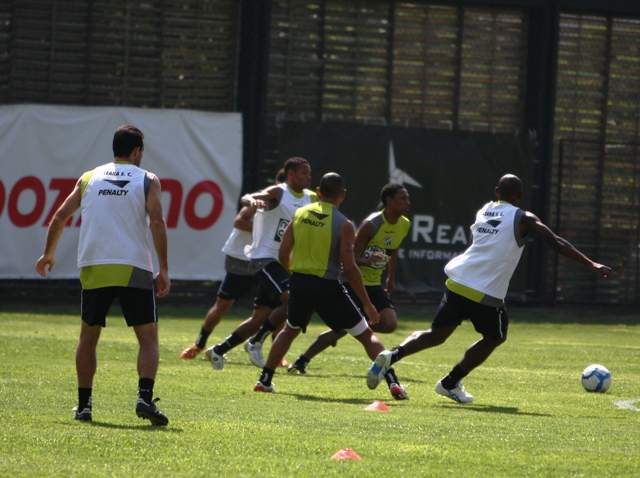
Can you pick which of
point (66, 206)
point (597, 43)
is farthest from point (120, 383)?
point (597, 43)

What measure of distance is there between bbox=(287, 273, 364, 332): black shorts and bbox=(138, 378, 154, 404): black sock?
2.46m

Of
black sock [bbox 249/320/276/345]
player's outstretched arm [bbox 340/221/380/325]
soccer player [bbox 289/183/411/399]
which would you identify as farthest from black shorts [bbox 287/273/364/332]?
black sock [bbox 249/320/276/345]

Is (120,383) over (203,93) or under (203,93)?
under

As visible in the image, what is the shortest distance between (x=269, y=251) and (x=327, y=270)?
283cm

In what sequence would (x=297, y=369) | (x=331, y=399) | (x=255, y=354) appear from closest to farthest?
1. (x=331, y=399)
2. (x=297, y=369)
3. (x=255, y=354)

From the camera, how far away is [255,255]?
12414 mm

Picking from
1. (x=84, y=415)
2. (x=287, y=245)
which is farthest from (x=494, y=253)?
(x=84, y=415)

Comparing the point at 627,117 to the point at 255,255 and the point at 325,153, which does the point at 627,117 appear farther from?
the point at 255,255

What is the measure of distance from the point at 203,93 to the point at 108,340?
7786mm

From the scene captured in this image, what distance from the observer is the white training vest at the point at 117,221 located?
7.49 meters

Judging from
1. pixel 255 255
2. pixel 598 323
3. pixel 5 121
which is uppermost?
pixel 5 121

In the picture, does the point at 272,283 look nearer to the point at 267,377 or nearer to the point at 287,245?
the point at 287,245

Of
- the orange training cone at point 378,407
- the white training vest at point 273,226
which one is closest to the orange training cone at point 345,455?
the orange training cone at point 378,407

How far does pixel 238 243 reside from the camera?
13188 millimetres
